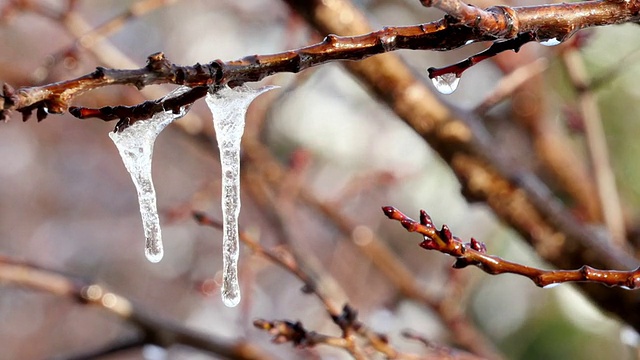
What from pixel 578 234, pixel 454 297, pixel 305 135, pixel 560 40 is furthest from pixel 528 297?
pixel 560 40

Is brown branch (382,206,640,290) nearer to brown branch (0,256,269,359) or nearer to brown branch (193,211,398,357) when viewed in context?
brown branch (193,211,398,357)

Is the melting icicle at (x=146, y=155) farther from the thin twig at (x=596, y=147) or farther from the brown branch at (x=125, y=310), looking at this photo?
the thin twig at (x=596, y=147)

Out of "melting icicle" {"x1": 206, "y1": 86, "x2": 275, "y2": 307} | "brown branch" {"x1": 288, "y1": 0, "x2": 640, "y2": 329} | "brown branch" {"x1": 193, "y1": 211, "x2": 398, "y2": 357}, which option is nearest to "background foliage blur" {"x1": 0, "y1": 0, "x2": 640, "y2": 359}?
"brown branch" {"x1": 288, "y1": 0, "x2": 640, "y2": 329}

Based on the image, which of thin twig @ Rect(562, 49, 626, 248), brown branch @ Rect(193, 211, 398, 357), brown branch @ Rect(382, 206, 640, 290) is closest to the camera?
brown branch @ Rect(382, 206, 640, 290)

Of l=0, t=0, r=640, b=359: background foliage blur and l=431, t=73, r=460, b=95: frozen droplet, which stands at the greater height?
l=0, t=0, r=640, b=359: background foliage blur

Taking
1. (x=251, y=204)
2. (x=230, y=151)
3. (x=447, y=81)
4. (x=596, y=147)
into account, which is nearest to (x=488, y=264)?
(x=447, y=81)

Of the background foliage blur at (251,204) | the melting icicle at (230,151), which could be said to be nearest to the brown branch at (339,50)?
the melting icicle at (230,151)

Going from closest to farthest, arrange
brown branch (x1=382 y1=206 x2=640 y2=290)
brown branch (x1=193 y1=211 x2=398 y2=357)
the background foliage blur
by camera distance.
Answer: brown branch (x1=382 y1=206 x2=640 y2=290)
brown branch (x1=193 y1=211 x2=398 y2=357)
the background foliage blur

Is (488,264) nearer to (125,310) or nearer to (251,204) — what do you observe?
(125,310)
